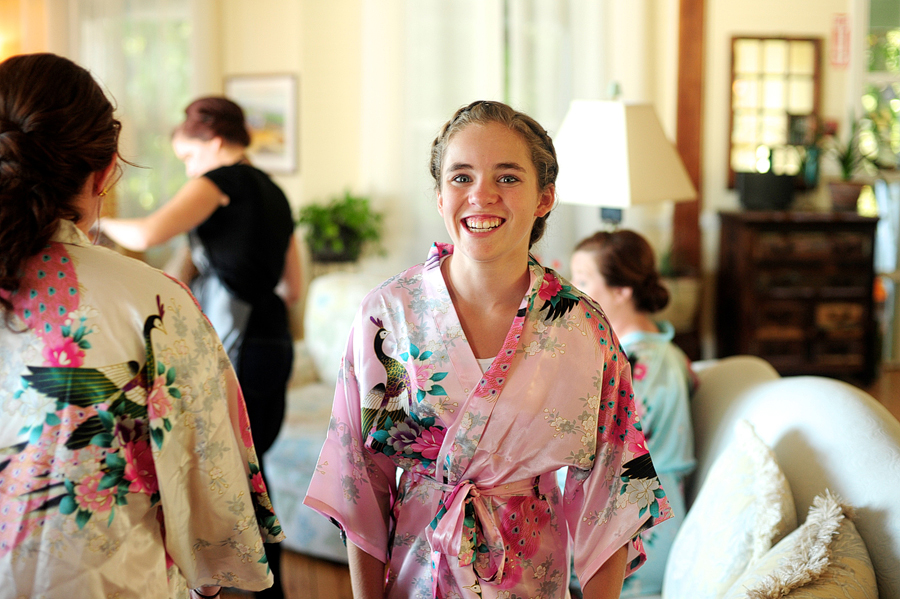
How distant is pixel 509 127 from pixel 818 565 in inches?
31.2

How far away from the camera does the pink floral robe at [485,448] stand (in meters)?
1.16

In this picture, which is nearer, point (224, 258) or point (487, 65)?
point (224, 258)

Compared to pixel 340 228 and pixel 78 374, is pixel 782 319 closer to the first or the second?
pixel 340 228

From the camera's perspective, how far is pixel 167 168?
4.60m

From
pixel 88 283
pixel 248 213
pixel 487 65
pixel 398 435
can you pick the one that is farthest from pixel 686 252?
pixel 88 283

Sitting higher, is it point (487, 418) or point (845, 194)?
point (845, 194)

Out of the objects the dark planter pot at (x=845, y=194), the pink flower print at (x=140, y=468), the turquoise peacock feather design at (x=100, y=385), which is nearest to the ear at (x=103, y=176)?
the turquoise peacock feather design at (x=100, y=385)

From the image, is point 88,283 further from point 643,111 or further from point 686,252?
point 686,252

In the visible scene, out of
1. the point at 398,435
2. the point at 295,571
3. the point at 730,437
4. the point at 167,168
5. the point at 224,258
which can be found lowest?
the point at 295,571

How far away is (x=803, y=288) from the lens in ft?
15.1

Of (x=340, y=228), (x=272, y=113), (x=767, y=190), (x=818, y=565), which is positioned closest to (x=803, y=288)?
(x=767, y=190)

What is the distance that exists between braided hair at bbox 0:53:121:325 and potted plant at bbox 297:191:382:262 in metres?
3.41

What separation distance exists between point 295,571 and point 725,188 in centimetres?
365

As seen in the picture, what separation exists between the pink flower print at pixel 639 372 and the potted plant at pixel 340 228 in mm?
2754
